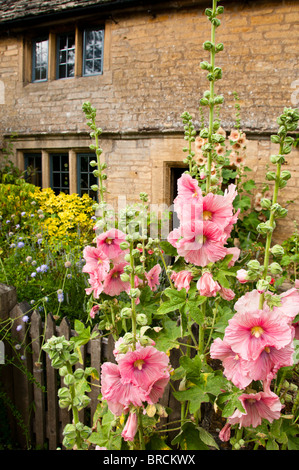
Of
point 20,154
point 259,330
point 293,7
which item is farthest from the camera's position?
point 20,154

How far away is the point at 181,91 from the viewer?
5816mm

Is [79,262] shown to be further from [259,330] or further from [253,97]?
[253,97]

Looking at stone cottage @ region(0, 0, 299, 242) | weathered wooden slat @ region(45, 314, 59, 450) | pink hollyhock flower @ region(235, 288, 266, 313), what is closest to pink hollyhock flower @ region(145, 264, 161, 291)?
pink hollyhock flower @ region(235, 288, 266, 313)

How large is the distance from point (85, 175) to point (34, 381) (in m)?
5.38

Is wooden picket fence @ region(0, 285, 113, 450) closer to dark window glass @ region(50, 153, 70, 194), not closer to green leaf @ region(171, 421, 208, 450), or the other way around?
green leaf @ region(171, 421, 208, 450)

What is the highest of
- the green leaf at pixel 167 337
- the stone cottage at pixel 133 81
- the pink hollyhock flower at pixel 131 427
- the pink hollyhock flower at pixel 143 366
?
the stone cottage at pixel 133 81

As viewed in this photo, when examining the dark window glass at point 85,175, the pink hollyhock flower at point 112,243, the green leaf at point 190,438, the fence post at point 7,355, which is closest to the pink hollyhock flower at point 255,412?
the green leaf at point 190,438

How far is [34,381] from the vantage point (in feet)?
7.99

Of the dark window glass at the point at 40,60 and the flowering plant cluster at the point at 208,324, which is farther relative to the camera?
the dark window glass at the point at 40,60

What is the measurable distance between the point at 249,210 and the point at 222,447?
14.2ft

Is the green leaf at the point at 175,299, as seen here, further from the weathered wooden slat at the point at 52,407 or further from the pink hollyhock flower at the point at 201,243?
the weathered wooden slat at the point at 52,407

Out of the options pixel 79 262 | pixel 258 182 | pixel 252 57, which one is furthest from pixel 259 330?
pixel 252 57

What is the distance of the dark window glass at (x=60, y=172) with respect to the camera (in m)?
7.40

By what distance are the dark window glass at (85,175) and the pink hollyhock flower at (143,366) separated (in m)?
6.33
